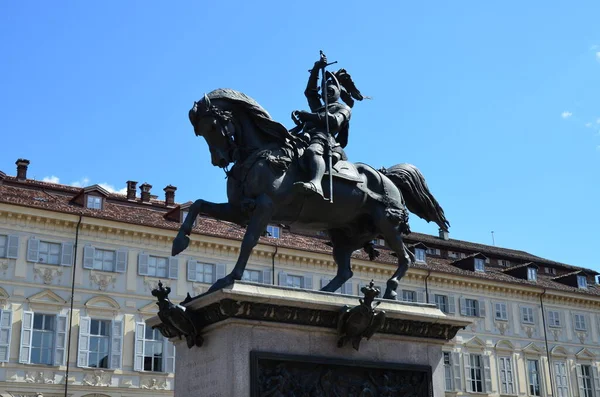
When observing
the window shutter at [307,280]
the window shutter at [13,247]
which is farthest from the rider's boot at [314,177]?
the window shutter at [307,280]

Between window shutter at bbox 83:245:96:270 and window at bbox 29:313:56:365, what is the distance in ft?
9.58

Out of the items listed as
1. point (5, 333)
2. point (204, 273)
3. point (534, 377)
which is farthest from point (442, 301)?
point (5, 333)

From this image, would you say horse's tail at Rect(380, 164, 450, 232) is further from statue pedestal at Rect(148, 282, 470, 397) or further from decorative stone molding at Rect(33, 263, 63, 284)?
decorative stone molding at Rect(33, 263, 63, 284)

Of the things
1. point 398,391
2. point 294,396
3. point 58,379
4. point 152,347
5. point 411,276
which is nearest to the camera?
point 294,396

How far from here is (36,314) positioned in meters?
42.8

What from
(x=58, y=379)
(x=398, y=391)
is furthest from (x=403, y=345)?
(x=58, y=379)

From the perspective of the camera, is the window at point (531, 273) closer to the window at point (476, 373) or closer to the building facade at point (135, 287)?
the building facade at point (135, 287)

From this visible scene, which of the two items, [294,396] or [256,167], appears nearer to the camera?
[294,396]

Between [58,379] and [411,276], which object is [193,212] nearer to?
[58,379]

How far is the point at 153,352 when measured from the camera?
44.9m

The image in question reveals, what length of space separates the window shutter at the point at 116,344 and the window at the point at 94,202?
18.8 feet

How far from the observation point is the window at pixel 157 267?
4622cm

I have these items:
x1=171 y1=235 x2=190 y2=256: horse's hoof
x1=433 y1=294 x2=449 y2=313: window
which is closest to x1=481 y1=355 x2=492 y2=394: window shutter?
x1=433 y1=294 x2=449 y2=313: window

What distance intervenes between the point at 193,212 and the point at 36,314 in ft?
109
